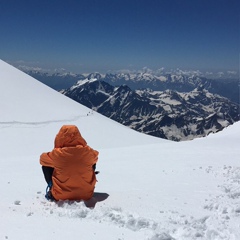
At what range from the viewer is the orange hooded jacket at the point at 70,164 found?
531 cm

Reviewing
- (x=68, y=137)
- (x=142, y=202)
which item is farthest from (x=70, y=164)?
(x=142, y=202)

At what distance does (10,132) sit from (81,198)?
15994 mm

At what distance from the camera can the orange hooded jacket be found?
5309 millimetres

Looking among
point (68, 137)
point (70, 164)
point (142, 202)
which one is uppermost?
point (68, 137)

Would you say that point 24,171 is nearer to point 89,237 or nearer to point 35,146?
point 89,237

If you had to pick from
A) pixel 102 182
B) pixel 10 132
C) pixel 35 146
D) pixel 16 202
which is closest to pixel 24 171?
pixel 102 182

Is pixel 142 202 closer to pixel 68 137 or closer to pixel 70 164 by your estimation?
pixel 70 164

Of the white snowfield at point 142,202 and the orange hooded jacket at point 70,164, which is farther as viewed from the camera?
the orange hooded jacket at point 70,164

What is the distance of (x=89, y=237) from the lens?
3959 millimetres

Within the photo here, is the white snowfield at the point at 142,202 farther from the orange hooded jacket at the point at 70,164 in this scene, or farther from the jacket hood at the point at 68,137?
the jacket hood at the point at 68,137

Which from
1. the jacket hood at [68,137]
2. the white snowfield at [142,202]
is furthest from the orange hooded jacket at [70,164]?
the white snowfield at [142,202]

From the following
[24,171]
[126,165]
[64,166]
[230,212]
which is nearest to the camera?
[230,212]

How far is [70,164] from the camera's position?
211 inches

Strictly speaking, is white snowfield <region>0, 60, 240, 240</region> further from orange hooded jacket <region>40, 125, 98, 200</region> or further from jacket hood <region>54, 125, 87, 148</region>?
jacket hood <region>54, 125, 87, 148</region>
